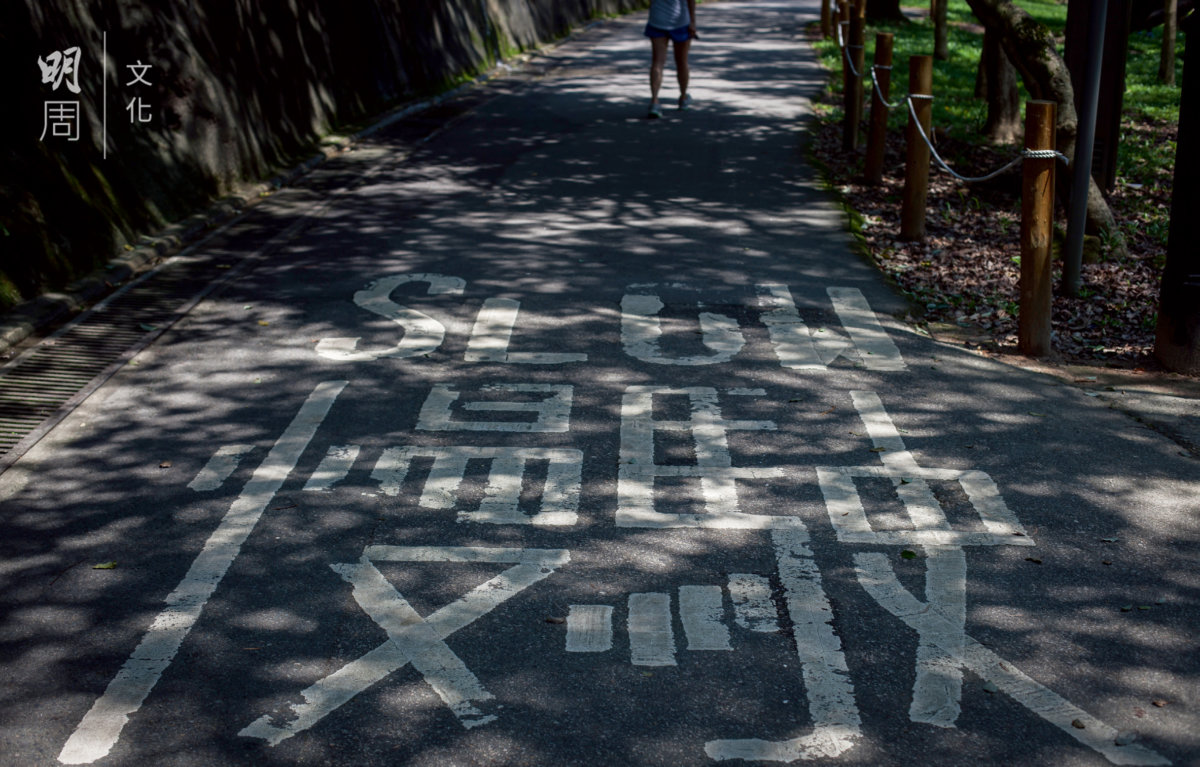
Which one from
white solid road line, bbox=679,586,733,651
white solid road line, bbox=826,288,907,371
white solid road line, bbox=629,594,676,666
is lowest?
white solid road line, bbox=826,288,907,371

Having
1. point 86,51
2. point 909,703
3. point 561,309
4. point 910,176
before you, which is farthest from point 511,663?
point 86,51

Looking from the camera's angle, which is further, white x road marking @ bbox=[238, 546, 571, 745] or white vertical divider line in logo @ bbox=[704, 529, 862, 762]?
white x road marking @ bbox=[238, 546, 571, 745]

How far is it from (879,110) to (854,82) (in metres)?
1.71

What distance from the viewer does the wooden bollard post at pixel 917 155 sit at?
30.5ft

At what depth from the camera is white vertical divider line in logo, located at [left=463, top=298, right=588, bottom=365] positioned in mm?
6887

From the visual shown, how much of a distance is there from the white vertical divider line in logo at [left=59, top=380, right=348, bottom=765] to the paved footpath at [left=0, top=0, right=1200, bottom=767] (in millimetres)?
15

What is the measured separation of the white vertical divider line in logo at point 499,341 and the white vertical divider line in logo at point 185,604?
117cm

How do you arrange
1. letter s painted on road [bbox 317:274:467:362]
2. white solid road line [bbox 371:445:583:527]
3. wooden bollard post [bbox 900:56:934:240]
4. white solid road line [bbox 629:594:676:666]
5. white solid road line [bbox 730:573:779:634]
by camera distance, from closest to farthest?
white solid road line [bbox 629:594:676:666], white solid road line [bbox 730:573:779:634], white solid road line [bbox 371:445:583:527], letter s painted on road [bbox 317:274:467:362], wooden bollard post [bbox 900:56:934:240]

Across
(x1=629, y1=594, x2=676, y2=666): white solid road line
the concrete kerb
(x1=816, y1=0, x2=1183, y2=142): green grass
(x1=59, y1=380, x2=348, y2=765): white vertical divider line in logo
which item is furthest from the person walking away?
(x1=629, y1=594, x2=676, y2=666): white solid road line

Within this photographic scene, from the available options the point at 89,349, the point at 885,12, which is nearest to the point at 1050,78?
the point at 89,349

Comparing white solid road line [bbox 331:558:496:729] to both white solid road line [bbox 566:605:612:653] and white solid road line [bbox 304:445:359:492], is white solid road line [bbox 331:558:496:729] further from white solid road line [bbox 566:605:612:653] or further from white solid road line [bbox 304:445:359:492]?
white solid road line [bbox 304:445:359:492]

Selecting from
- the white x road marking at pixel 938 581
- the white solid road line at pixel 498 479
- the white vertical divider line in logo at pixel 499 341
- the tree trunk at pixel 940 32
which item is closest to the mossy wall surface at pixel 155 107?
the white vertical divider line in logo at pixel 499 341

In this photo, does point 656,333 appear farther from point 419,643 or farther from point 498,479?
point 419,643

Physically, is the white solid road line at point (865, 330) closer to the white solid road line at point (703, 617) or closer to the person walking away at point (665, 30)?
the white solid road line at point (703, 617)
